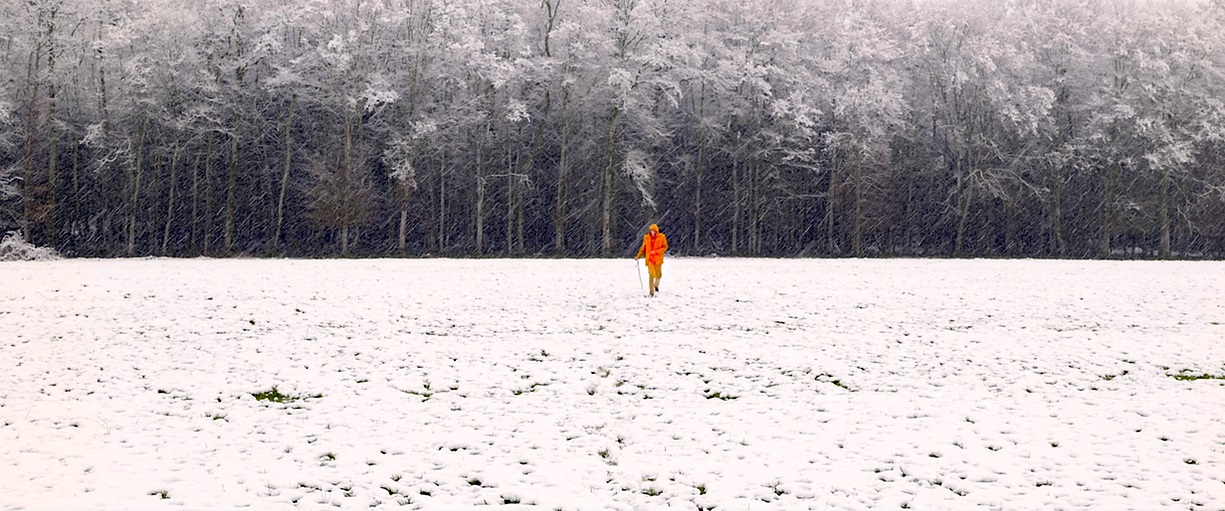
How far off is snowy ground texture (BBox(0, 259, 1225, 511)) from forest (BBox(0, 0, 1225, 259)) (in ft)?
60.6

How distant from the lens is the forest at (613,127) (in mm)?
39312

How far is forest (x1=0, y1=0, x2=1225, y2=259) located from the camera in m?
39.3

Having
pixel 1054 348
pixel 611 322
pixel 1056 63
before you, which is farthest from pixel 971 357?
pixel 1056 63

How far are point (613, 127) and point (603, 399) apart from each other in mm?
30008

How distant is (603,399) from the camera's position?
12078 millimetres

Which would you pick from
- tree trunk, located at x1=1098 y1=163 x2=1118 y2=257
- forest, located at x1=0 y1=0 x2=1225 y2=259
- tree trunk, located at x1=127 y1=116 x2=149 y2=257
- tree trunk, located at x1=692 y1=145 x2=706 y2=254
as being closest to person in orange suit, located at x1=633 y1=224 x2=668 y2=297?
forest, located at x1=0 y1=0 x2=1225 y2=259

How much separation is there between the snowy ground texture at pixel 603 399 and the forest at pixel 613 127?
18484 millimetres

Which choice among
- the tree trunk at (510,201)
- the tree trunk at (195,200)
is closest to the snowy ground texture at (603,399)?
the tree trunk at (195,200)

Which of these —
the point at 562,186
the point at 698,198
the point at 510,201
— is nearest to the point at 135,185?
the point at 510,201

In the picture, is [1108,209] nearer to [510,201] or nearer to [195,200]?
[510,201]

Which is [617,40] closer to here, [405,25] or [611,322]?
[405,25]

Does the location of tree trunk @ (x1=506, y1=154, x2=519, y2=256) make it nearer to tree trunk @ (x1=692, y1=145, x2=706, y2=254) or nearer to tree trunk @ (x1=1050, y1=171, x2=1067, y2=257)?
tree trunk @ (x1=692, y1=145, x2=706, y2=254)

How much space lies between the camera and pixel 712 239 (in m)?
48.5

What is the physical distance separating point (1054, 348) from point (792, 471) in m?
8.67
